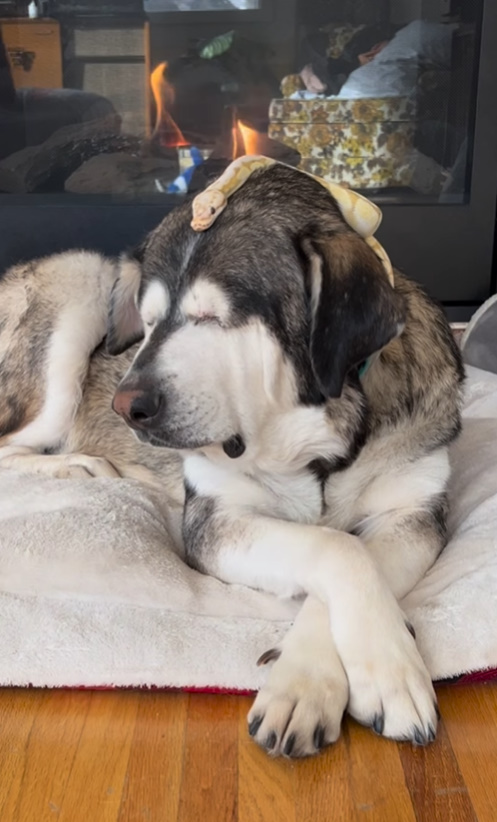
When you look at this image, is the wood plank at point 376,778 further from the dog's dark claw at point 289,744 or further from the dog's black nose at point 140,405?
the dog's black nose at point 140,405

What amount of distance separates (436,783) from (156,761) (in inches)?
16.7

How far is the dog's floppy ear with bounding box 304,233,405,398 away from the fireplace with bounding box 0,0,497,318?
232cm

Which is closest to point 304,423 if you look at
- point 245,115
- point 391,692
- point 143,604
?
point 143,604

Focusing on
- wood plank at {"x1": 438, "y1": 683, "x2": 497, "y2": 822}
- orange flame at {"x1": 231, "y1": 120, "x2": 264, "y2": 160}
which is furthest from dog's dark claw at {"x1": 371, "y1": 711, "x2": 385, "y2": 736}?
orange flame at {"x1": 231, "y1": 120, "x2": 264, "y2": 160}

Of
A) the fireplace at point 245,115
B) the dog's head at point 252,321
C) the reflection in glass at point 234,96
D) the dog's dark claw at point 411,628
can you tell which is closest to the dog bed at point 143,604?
the dog's dark claw at point 411,628

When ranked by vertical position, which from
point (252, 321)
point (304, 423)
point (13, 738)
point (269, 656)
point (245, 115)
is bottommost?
point (13, 738)

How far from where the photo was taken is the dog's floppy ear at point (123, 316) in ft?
7.27

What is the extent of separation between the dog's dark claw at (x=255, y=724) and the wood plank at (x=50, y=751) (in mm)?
285

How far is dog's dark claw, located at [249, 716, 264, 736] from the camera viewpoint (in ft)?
4.75

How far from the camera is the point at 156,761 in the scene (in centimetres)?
147

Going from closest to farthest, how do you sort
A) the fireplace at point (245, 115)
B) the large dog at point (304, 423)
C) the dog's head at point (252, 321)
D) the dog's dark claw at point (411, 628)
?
the large dog at point (304, 423), the dog's dark claw at point (411, 628), the dog's head at point (252, 321), the fireplace at point (245, 115)

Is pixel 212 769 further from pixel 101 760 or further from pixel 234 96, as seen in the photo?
pixel 234 96

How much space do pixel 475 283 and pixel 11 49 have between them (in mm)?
2149

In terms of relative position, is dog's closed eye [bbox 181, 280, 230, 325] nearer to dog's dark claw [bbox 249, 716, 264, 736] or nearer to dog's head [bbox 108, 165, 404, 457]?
dog's head [bbox 108, 165, 404, 457]
